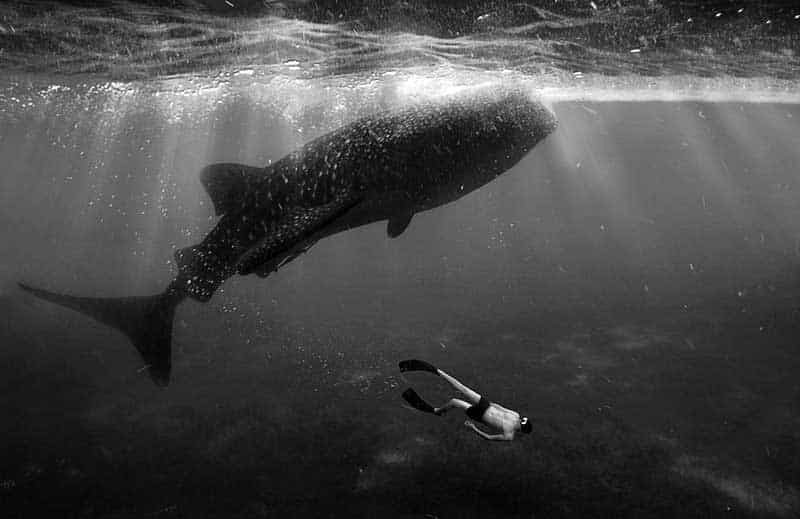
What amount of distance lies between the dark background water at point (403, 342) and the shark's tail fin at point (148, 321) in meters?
3.05

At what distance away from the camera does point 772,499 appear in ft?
23.2

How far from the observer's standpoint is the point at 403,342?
51.2ft

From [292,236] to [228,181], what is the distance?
1.42 meters

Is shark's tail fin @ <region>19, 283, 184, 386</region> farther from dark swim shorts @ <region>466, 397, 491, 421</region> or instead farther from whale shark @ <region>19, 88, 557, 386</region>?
dark swim shorts @ <region>466, 397, 491, 421</region>

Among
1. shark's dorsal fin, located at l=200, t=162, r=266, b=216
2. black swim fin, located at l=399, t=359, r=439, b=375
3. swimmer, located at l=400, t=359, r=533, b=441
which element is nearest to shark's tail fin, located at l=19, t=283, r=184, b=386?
shark's dorsal fin, located at l=200, t=162, r=266, b=216

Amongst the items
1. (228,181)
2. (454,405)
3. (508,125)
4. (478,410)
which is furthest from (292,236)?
(508,125)

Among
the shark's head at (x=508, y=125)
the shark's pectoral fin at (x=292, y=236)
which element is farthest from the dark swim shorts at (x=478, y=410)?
the shark's head at (x=508, y=125)

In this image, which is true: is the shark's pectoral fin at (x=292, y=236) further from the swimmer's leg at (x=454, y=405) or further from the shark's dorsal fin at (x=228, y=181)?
the swimmer's leg at (x=454, y=405)

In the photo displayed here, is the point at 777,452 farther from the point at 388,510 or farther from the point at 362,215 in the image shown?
the point at 362,215

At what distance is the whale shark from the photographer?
4426 mm

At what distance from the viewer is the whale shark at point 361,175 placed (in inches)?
174

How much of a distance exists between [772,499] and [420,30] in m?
11.6

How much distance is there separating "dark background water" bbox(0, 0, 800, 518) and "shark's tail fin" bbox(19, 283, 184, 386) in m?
3.05

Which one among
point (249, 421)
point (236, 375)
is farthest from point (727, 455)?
point (236, 375)
